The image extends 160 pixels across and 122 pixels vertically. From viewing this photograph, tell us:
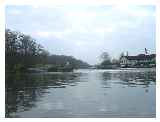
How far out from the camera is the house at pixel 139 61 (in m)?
2.89

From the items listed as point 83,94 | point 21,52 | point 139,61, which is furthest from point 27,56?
point 139,61

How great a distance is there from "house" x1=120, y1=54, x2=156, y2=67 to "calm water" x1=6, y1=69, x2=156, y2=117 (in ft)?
0.14

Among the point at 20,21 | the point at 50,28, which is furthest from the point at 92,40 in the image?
the point at 20,21

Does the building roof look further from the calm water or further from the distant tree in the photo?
the distant tree

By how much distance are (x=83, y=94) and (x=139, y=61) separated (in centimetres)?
47

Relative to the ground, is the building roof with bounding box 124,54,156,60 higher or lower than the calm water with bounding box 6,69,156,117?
higher

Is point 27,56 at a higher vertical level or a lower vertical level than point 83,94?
higher

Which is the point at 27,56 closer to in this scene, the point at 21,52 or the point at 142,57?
the point at 21,52

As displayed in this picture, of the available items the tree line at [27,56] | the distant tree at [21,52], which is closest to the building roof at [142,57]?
the tree line at [27,56]

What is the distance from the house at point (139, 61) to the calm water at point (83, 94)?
44 mm

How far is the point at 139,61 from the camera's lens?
2959mm

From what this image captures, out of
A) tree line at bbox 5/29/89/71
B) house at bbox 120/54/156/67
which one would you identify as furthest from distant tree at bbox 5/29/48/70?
house at bbox 120/54/156/67

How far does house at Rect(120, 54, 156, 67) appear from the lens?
289 centimetres
